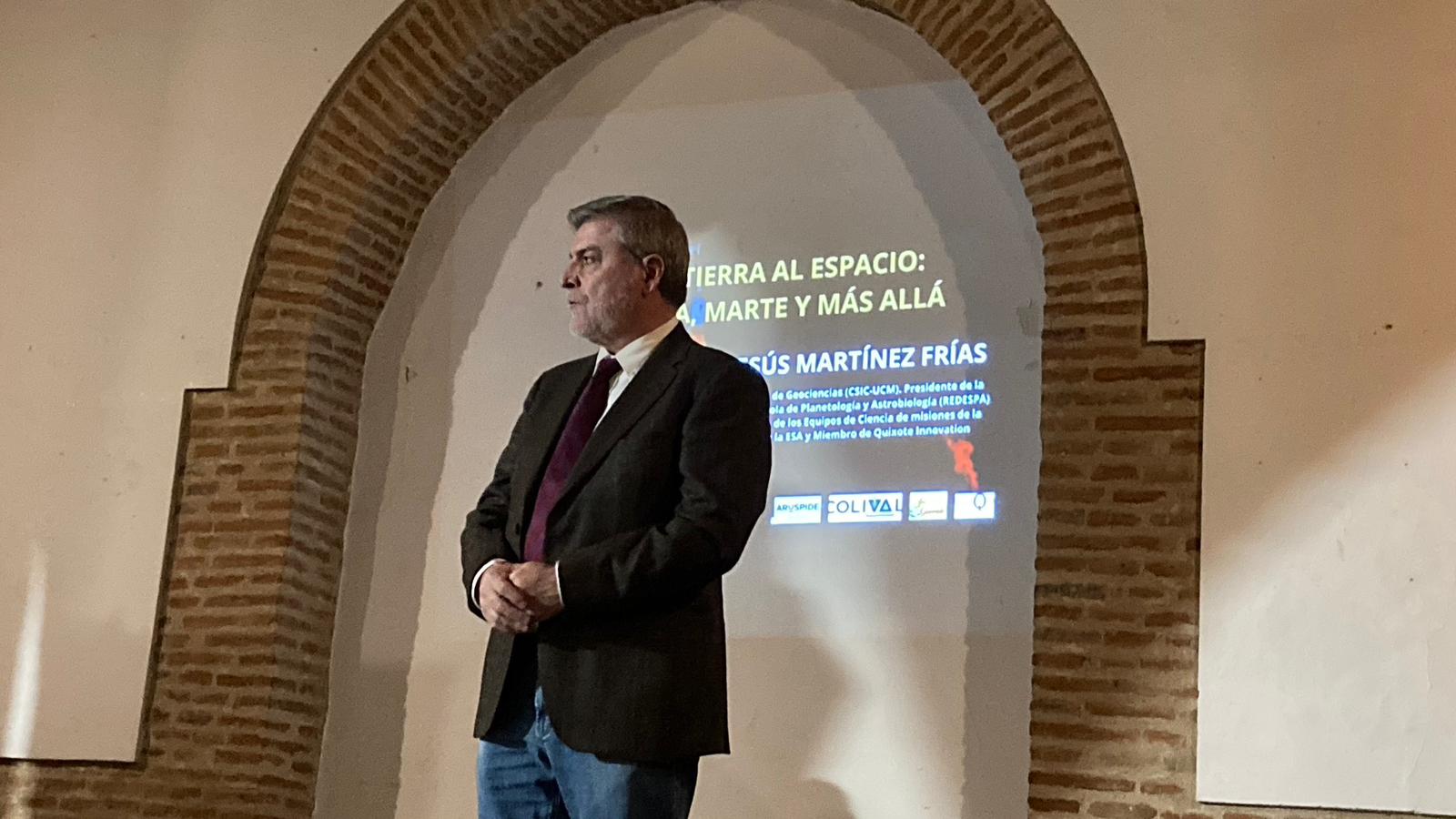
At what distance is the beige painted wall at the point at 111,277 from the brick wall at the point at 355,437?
0.09m

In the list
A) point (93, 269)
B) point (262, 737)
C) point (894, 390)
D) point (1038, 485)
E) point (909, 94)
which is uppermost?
point (909, 94)

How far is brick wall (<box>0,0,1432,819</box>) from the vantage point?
361 centimetres

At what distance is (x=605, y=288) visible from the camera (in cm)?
271

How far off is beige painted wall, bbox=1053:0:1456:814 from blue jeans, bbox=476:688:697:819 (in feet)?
5.03

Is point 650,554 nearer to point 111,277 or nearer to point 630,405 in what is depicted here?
point 630,405

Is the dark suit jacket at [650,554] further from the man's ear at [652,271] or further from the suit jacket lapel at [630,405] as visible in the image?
the man's ear at [652,271]

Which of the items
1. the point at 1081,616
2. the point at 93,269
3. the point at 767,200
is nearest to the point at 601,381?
the point at 1081,616

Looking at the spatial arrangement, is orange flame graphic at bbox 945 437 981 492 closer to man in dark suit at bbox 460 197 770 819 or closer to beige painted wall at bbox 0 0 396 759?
man in dark suit at bbox 460 197 770 819

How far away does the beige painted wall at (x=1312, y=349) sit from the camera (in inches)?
135

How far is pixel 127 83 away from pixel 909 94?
236cm

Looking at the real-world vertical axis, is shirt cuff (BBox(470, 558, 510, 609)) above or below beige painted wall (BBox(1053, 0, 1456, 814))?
below

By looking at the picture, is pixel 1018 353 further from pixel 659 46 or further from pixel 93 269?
pixel 93 269

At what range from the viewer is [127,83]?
193 inches

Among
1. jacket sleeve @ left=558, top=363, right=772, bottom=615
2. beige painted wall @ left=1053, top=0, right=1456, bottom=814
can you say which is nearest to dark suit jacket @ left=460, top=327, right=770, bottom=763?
jacket sleeve @ left=558, top=363, right=772, bottom=615
